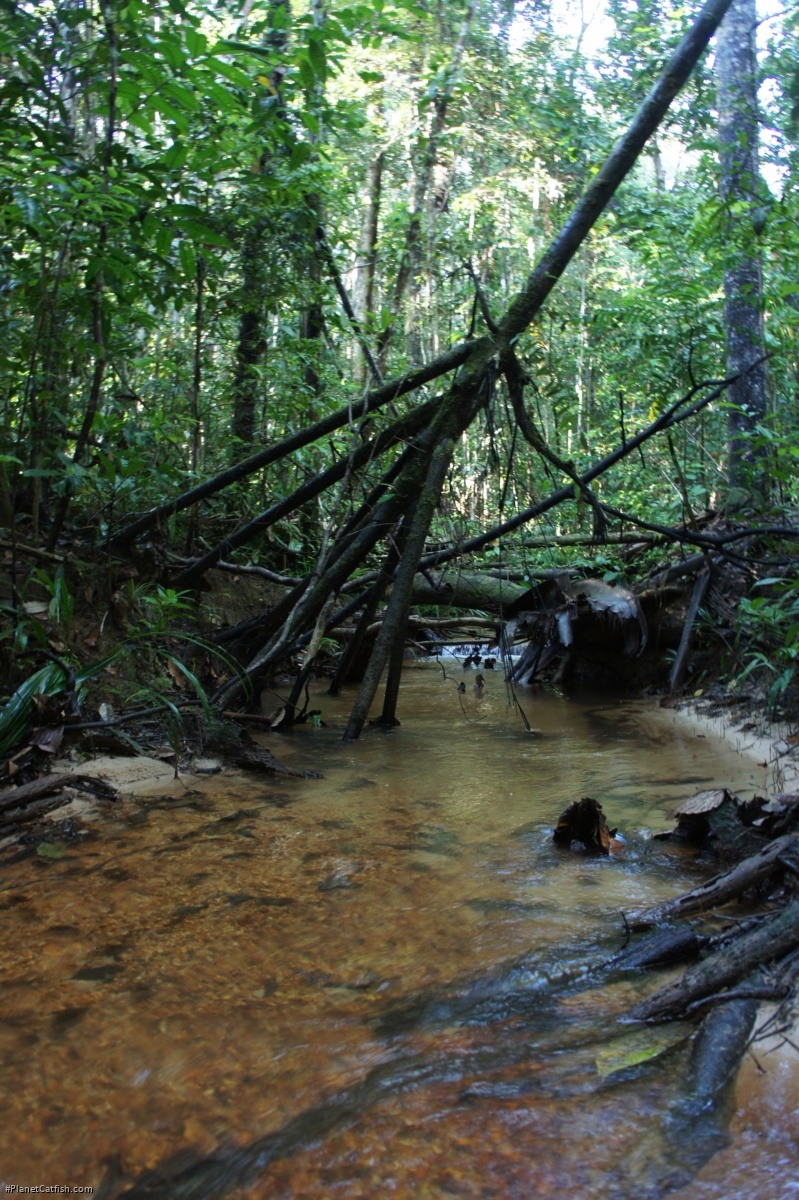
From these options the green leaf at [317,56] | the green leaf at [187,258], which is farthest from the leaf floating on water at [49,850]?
the green leaf at [317,56]

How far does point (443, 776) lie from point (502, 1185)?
294cm

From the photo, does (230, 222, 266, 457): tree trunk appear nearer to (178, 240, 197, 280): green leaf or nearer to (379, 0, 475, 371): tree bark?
(178, 240, 197, 280): green leaf

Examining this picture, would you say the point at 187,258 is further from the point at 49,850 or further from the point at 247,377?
the point at 247,377

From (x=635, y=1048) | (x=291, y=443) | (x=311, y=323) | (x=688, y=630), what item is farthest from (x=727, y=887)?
(x=311, y=323)

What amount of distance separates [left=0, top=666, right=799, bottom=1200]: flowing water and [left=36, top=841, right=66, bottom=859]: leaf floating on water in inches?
2.2

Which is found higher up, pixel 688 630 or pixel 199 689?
pixel 688 630

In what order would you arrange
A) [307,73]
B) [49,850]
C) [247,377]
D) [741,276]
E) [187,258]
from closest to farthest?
[49,850], [307,73], [187,258], [247,377], [741,276]

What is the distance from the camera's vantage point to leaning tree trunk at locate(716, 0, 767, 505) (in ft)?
22.0

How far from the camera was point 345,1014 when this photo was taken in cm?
203

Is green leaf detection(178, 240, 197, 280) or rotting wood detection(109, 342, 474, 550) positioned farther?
rotting wood detection(109, 342, 474, 550)

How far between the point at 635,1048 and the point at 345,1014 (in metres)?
0.69

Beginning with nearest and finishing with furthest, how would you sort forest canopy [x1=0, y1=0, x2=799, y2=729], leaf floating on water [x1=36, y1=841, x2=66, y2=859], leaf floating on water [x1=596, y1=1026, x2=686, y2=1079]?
1. leaf floating on water [x1=596, y1=1026, x2=686, y2=1079]
2. leaf floating on water [x1=36, y1=841, x2=66, y2=859]
3. forest canopy [x1=0, y1=0, x2=799, y2=729]

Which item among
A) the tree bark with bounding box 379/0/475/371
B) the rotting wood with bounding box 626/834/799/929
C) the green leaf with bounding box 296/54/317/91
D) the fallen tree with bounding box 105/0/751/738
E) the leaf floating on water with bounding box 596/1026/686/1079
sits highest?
the tree bark with bounding box 379/0/475/371

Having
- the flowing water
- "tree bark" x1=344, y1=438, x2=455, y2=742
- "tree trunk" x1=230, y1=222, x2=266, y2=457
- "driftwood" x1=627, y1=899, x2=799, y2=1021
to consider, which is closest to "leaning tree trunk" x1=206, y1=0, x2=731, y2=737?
"tree bark" x1=344, y1=438, x2=455, y2=742
